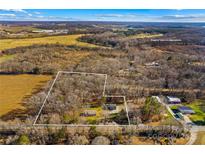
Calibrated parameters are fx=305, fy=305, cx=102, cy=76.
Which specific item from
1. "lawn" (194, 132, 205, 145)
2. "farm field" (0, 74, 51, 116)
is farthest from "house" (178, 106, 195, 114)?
"farm field" (0, 74, 51, 116)

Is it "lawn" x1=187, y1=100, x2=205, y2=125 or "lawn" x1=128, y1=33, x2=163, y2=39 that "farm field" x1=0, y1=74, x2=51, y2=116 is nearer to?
"lawn" x1=128, y1=33, x2=163, y2=39

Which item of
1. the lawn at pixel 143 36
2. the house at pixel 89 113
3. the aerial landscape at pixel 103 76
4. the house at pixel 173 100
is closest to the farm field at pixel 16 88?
the aerial landscape at pixel 103 76

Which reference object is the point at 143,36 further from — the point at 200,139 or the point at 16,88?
the point at 16,88

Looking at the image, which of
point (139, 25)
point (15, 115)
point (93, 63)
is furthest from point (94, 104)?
point (139, 25)

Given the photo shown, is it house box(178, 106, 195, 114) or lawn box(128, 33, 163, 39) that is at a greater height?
lawn box(128, 33, 163, 39)

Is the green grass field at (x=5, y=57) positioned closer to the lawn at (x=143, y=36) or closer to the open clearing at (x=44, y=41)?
the open clearing at (x=44, y=41)

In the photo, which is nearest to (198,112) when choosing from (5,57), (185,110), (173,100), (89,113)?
(185,110)

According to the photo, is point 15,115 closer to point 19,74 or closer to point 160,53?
point 19,74
